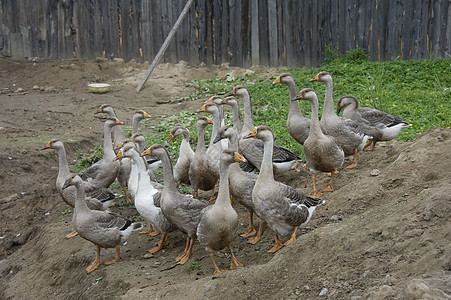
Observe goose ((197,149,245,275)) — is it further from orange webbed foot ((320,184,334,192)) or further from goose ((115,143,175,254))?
orange webbed foot ((320,184,334,192))

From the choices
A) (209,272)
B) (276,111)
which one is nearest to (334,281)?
(209,272)

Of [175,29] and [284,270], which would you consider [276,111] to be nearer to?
[175,29]

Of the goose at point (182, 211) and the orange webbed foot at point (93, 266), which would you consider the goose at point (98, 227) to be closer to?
the orange webbed foot at point (93, 266)

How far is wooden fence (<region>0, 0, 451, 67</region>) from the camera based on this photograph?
14648mm

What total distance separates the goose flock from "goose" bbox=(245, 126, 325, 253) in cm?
1

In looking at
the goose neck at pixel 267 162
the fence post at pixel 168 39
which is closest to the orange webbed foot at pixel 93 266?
the goose neck at pixel 267 162

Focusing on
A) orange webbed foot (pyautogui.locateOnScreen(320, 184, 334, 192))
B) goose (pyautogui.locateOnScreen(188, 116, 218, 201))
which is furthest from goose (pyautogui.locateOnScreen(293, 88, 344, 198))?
goose (pyautogui.locateOnScreen(188, 116, 218, 201))

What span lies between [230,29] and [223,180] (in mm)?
10957

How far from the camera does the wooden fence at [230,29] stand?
14648 mm

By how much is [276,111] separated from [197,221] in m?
5.24

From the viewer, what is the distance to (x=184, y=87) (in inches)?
626

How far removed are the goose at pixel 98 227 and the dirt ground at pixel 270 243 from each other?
28 centimetres

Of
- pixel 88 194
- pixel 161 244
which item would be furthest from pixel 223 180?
pixel 88 194

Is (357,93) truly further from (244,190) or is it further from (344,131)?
(244,190)
